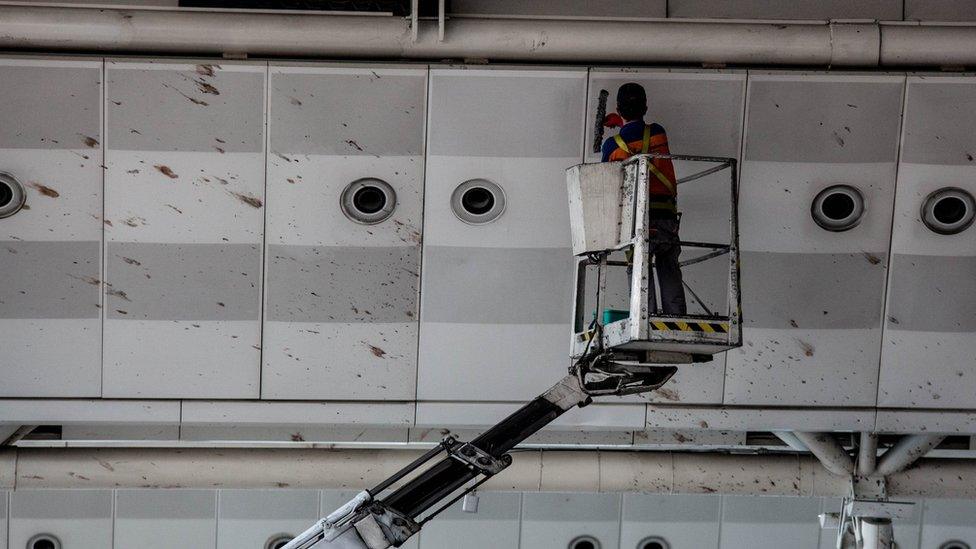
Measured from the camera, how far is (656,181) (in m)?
6.80

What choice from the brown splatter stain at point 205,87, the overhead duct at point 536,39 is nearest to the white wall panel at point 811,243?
the overhead duct at point 536,39

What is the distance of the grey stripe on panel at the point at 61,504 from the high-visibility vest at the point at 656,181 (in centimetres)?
613

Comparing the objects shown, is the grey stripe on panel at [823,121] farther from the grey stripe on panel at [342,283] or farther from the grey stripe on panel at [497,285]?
the grey stripe on panel at [342,283]

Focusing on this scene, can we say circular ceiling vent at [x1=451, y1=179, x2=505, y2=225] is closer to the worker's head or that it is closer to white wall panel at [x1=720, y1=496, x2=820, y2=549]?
the worker's head

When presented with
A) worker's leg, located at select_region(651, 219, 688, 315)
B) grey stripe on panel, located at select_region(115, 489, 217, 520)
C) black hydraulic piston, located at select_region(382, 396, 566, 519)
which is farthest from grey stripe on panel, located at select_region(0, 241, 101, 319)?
worker's leg, located at select_region(651, 219, 688, 315)

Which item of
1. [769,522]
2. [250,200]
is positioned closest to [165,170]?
[250,200]

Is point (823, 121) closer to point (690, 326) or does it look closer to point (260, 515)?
point (690, 326)

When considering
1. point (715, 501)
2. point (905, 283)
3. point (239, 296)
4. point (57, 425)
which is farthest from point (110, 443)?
point (905, 283)

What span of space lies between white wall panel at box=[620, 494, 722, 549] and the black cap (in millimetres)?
4762

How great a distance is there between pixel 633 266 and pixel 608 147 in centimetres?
96

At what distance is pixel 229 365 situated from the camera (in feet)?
26.7

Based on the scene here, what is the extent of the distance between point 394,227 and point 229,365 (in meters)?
1.58

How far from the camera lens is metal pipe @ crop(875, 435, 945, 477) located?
28.1 feet

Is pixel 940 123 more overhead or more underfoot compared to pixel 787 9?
more underfoot
